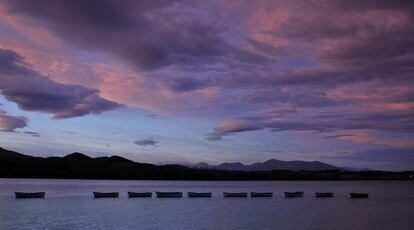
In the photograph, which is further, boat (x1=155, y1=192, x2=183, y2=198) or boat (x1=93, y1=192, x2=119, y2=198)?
boat (x1=155, y1=192, x2=183, y2=198)

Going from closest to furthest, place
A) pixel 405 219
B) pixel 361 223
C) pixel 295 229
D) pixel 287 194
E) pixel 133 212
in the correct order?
pixel 295 229, pixel 361 223, pixel 405 219, pixel 133 212, pixel 287 194

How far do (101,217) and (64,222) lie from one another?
7264 mm

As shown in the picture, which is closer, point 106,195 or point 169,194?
point 106,195

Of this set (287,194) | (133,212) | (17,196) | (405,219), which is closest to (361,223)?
(405,219)

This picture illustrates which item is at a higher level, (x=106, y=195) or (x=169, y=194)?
(x=169, y=194)

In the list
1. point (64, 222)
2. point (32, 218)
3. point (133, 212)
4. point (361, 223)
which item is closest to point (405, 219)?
point (361, 223)

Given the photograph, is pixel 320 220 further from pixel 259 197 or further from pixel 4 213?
pixel 259 197

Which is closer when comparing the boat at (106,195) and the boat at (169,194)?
the boat at (106,195)

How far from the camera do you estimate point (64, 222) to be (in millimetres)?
51688

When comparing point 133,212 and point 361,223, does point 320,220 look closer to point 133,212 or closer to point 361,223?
point 361,223

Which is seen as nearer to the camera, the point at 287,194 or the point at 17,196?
the point at 17,196

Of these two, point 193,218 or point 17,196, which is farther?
point 17,196

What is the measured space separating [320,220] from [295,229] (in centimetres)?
981

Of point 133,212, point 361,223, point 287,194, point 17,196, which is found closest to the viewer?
point 361,223
